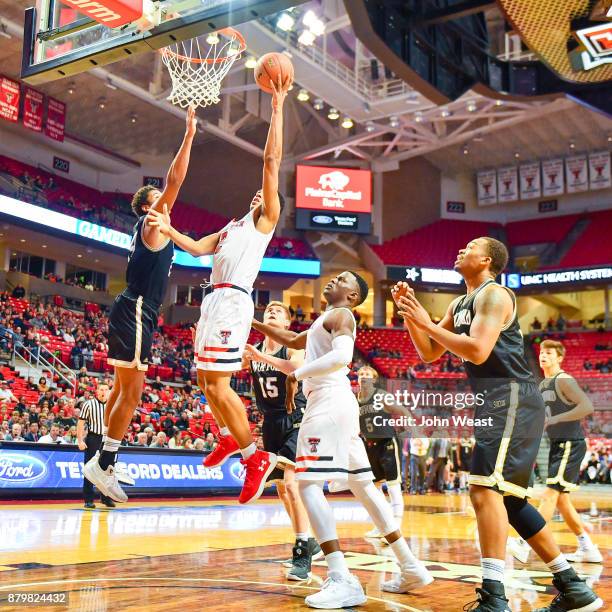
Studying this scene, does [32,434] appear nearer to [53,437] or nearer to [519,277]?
[53,437]

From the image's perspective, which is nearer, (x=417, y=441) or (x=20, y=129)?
(x=417, y=441)

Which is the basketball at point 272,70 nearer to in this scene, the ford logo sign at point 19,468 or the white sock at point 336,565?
the white sock at point 336,565

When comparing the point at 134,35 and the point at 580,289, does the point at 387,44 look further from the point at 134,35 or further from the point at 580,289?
the point at 580,289

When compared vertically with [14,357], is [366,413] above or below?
below

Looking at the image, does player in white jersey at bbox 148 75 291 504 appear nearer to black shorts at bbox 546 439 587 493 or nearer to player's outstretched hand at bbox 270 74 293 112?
player's outstretched hand at bbox 270 74 293 112

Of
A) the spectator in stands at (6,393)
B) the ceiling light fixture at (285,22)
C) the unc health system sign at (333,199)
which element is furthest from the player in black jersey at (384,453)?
the unc health system sign at (333,199)

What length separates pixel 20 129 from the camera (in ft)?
87.1

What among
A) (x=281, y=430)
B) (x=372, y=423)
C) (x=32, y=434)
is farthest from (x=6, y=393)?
(x=281, y=430)

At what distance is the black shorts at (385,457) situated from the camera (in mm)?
8984

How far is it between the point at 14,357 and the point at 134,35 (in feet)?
48.5

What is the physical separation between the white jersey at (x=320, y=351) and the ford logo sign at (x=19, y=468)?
7.71 m

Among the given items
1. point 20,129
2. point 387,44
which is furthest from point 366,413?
point 20,129

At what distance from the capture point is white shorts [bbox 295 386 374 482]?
16.2 ft

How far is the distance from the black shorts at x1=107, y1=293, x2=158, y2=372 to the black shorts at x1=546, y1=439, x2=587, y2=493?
453cm
